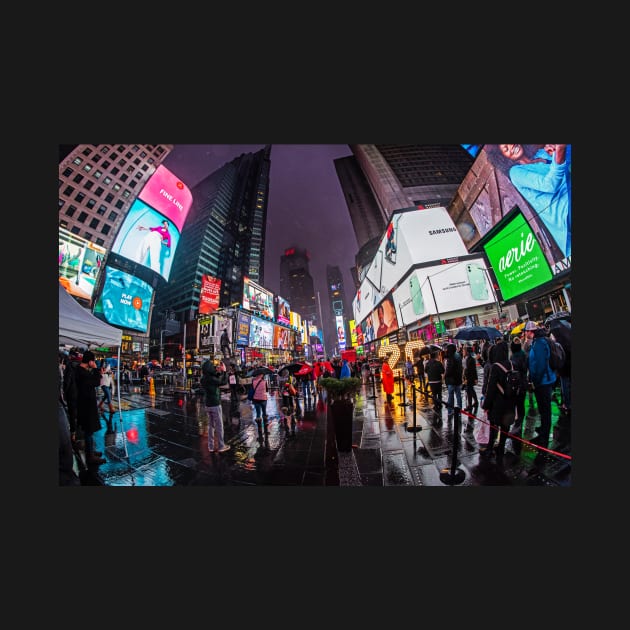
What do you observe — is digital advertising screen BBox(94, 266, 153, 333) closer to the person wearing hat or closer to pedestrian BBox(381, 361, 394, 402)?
the person wearing hat

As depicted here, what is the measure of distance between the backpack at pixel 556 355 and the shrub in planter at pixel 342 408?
3501 mm

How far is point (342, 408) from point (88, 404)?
15.1ft

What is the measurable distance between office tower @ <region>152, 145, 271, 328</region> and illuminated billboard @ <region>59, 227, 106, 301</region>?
333 cm

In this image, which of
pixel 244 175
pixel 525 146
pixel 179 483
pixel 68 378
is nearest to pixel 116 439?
pixel 68 378

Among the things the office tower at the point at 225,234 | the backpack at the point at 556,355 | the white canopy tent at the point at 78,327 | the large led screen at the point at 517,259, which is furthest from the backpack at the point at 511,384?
the white canopy tent at the point at 78,327

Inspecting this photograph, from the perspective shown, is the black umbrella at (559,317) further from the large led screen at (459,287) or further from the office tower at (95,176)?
the office tower at (95,176)

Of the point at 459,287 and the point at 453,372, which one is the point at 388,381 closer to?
the point at 453,372

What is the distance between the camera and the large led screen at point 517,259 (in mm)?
5797

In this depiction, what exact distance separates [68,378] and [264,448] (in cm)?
381

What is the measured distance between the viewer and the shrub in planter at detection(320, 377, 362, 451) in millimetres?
3988

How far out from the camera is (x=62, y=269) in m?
4.84

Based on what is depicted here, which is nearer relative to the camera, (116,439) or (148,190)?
(116,439)

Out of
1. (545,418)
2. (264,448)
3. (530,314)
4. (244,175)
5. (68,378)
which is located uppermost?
(244,175)

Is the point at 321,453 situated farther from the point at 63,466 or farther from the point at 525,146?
the point at 525,146
